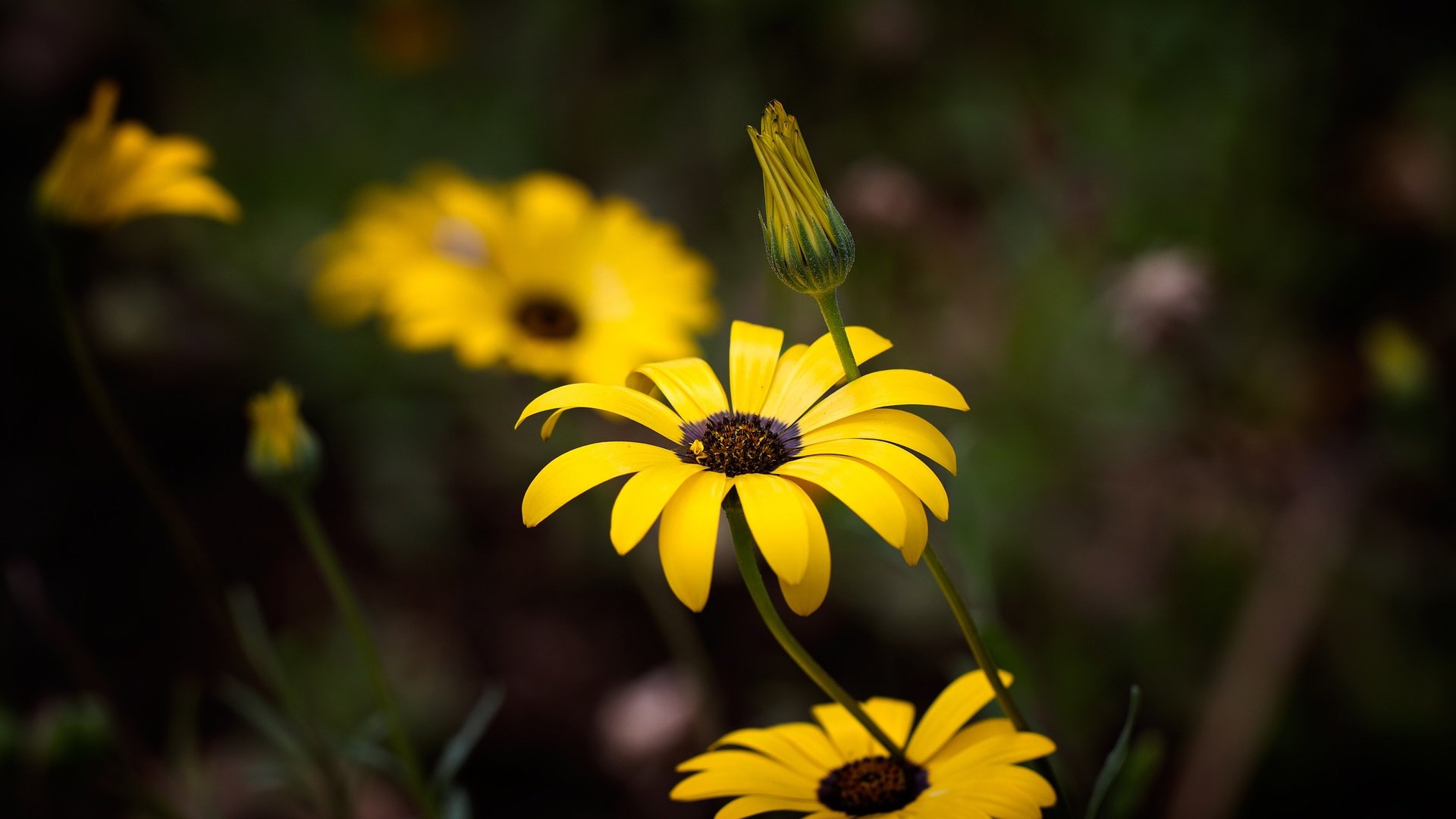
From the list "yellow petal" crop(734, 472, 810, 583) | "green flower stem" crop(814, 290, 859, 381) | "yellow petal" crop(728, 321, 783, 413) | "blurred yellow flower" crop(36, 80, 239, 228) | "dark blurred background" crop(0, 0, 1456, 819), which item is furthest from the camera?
"dark blurred background" crop(0, 0, 1456, 819)

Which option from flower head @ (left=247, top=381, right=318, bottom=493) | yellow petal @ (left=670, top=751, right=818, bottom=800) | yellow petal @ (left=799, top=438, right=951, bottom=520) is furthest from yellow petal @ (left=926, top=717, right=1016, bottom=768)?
flower head @ (left=247, top=381, right=318, bottom=493)

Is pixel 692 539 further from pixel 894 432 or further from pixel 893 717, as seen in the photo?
pixel 893 717

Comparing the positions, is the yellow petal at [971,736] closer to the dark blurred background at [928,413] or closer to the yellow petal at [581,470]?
the yellow petal at [581,470]

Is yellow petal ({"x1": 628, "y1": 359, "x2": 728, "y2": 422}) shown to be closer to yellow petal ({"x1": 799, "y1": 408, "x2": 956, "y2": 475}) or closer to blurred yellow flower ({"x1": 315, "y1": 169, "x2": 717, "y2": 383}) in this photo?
yellow petal ({"x1": 799, "y1": 408, "x2": 956, "y2": 475})

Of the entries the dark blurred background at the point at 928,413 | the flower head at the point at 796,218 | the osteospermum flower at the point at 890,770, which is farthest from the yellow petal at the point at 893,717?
the dark blurred background at the point at 928,413

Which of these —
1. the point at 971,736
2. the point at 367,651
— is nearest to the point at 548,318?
the point at 367,651

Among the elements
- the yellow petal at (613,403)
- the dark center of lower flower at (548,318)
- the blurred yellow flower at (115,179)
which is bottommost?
the yellow petal at (613,403)

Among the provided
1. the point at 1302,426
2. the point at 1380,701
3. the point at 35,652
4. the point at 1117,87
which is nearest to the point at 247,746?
the point at 35,652
